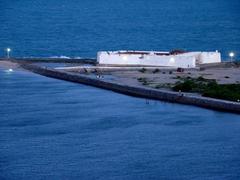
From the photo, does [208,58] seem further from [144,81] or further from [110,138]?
[110,138]

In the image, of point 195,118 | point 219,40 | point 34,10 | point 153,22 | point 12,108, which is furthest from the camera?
point 34,10

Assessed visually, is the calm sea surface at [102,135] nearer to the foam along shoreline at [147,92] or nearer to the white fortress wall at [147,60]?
the foam along shoreline at [147,92]

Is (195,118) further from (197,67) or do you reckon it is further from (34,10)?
(34,10)

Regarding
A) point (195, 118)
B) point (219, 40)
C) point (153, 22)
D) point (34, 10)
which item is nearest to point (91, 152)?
point (195, 118)

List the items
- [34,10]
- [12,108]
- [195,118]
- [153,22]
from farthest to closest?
[34,10], [153,22], [12,108], [195,118]

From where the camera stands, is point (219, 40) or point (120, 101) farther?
point (219, 40)

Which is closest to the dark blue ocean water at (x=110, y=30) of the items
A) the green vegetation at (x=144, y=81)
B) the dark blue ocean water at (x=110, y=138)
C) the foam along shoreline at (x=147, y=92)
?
the foam along shoreline at (x=147, y=92)

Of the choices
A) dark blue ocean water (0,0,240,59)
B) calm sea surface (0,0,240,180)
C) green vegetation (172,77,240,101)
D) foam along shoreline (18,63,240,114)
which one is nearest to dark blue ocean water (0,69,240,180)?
calm sea surface (0,0,240,180)

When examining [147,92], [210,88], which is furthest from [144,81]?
[210,88]
